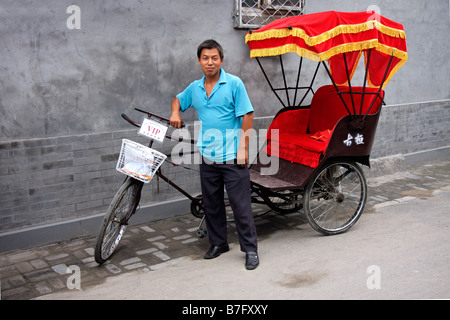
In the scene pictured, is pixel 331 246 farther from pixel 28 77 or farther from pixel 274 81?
pixel 28 77

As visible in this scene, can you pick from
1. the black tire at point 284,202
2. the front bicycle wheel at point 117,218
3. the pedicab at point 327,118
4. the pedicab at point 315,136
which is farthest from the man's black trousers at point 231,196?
the black tire at point 284,202

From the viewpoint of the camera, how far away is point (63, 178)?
5.23 meters

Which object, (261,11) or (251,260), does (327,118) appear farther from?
(251,260)

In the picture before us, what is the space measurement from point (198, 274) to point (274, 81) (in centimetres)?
332

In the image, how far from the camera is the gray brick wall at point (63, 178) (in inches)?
194

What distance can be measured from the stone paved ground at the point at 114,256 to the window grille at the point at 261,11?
238 centimetres

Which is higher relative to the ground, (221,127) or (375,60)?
(375,60)

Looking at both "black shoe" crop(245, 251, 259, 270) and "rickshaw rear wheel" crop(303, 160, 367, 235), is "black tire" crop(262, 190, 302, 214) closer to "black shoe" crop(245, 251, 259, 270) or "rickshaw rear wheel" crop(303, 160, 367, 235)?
"rickshaw rear wheel" crop(303, 160, 367, 235)

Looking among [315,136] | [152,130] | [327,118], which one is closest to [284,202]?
[315,136]

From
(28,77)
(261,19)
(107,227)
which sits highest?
(261,19)

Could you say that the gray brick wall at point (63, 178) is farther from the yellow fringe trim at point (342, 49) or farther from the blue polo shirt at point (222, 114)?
the yellow fringe trim at point (342, 49)

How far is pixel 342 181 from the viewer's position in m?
5.67

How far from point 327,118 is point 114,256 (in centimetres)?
288
